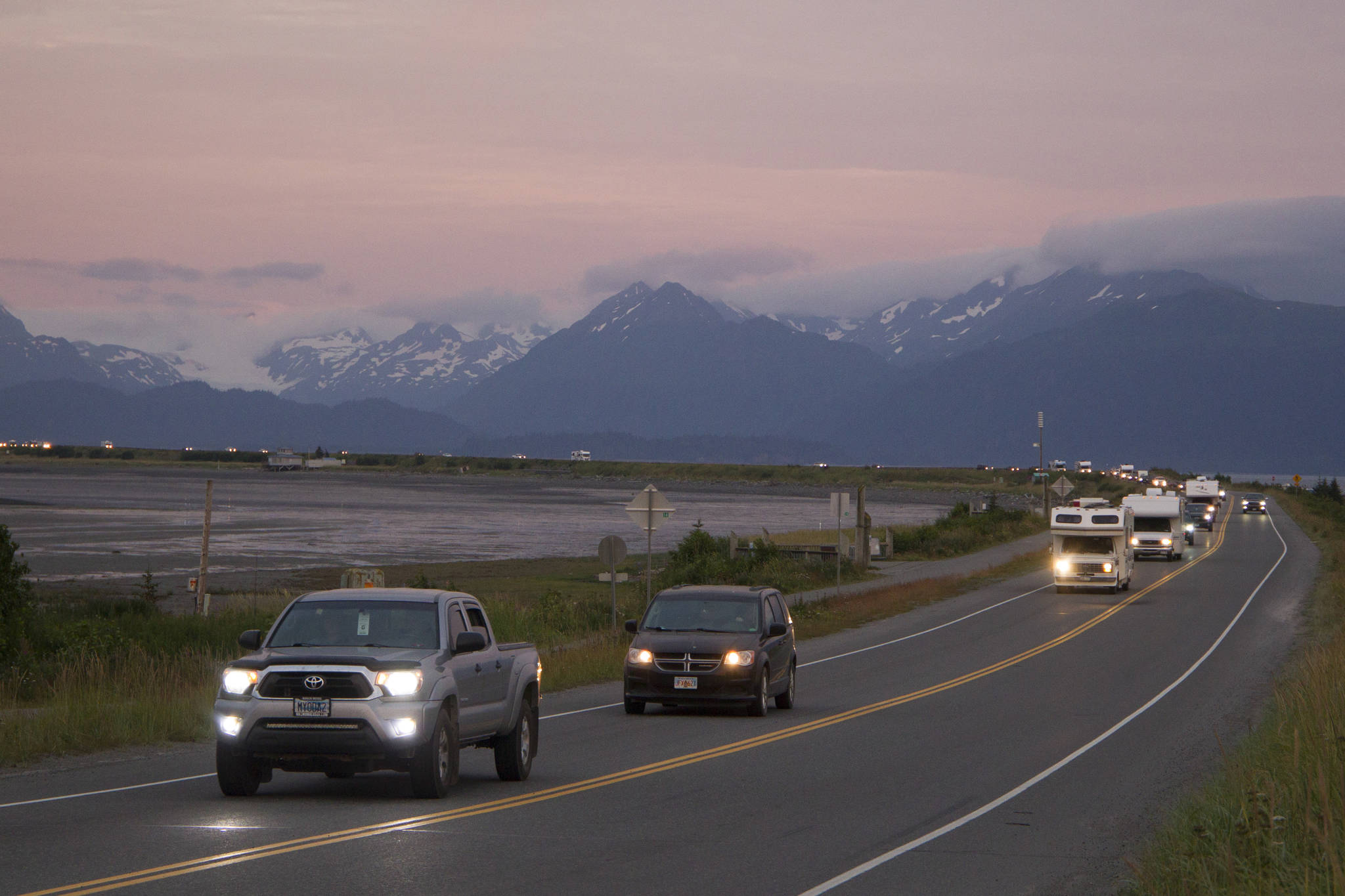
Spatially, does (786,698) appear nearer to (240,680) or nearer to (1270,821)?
(240,680)

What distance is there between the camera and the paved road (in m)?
9.05

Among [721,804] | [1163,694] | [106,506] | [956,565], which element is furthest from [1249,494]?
[721,804]

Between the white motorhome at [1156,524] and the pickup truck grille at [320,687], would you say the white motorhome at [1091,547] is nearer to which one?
the white motorhome at [1156,524]

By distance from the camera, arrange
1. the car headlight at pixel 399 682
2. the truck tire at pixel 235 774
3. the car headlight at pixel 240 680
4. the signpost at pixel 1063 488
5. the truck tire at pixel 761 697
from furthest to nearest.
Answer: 1. the signpost at pixel 1063 488
2. the truck tire at pixel 761 697
3. the truck tire at pixel 235 774
4. the car headlight at pixel 240 680
5. the car headlight at pixel 399 682

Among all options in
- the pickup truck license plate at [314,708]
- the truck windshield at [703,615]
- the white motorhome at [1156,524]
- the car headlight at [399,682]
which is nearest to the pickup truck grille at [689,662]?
the truck windshield at [703,615]

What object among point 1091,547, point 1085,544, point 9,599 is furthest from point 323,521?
point 9,599

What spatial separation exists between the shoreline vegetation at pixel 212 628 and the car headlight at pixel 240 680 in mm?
4440

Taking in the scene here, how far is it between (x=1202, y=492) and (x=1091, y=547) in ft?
198

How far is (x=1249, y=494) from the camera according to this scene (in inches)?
5999

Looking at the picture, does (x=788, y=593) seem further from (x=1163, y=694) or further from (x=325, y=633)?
(x=325, y=633)

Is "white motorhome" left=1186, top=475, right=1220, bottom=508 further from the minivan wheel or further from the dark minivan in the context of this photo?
the minivan wheel

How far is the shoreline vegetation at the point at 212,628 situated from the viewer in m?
16.2

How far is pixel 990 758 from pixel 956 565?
46.3 meters

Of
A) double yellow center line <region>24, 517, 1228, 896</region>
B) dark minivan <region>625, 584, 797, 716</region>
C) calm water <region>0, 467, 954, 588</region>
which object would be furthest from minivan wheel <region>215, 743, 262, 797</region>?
calm water <region>0, 467, 954, 588</region>
